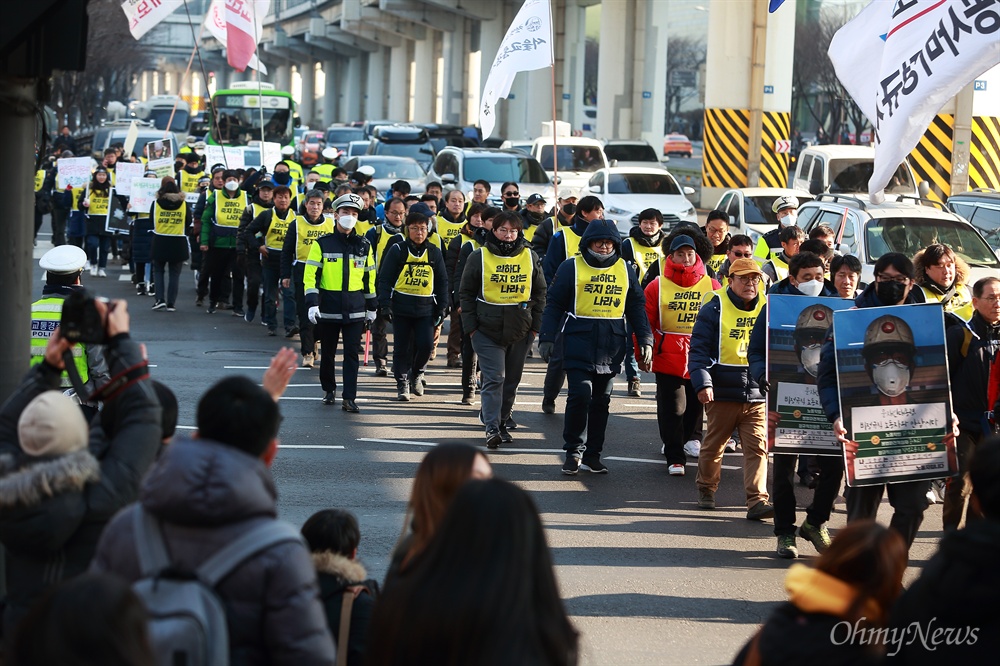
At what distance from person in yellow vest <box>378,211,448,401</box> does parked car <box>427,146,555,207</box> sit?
14.1 meters

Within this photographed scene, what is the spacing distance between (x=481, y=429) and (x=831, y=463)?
15.1ft

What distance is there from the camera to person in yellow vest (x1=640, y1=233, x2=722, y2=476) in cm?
1055

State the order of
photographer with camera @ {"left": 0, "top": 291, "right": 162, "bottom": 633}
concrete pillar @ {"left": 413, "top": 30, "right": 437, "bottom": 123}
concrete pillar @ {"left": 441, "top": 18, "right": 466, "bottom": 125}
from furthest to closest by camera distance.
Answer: concrete pillar @ {"left": 413, "top": 30, "right": 437, "bottom": 123} → concrete pillar @ {"left": 441, "top": 18, "right": 466, "bottom": 125} → photographer with camera @ {"left": 0, "top": 291, "right": 162, "bottom": 633}

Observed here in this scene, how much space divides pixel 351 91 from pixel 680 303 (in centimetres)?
9423

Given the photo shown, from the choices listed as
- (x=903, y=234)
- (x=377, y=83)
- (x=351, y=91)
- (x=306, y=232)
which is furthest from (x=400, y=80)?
(x=903, y=234)

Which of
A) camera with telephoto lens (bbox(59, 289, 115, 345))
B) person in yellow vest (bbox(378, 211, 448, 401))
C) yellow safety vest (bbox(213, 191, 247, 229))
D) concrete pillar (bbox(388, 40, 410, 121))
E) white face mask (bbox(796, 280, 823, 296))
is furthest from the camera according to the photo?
concrete pillar (bbox(388, 40, 410, 121))

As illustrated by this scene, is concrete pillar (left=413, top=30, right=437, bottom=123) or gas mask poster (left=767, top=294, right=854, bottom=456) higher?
concrete pillar (left=413, top=30, right=437, bottom=123)

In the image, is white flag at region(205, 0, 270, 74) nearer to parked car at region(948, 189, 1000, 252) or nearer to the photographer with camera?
parked car at region(948, 189, 1000, 252)

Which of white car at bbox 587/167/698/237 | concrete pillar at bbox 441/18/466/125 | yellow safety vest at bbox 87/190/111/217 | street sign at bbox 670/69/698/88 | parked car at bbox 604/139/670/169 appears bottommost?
yellow safety vest at bbox 87/190/111/217

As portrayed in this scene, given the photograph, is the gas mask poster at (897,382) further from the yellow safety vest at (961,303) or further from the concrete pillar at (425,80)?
the concrete pillar at (425,80)

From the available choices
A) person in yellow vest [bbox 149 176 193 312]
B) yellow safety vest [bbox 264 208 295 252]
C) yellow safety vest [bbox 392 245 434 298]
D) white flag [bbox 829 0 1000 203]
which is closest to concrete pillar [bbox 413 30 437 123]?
person in yellow vest [bbox 149 176 193 312]

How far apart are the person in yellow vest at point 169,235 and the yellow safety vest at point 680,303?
32.3 feet

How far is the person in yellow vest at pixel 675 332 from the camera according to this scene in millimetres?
10555

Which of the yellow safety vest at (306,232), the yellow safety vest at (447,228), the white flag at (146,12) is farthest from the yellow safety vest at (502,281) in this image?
the white flag at (146,12)
